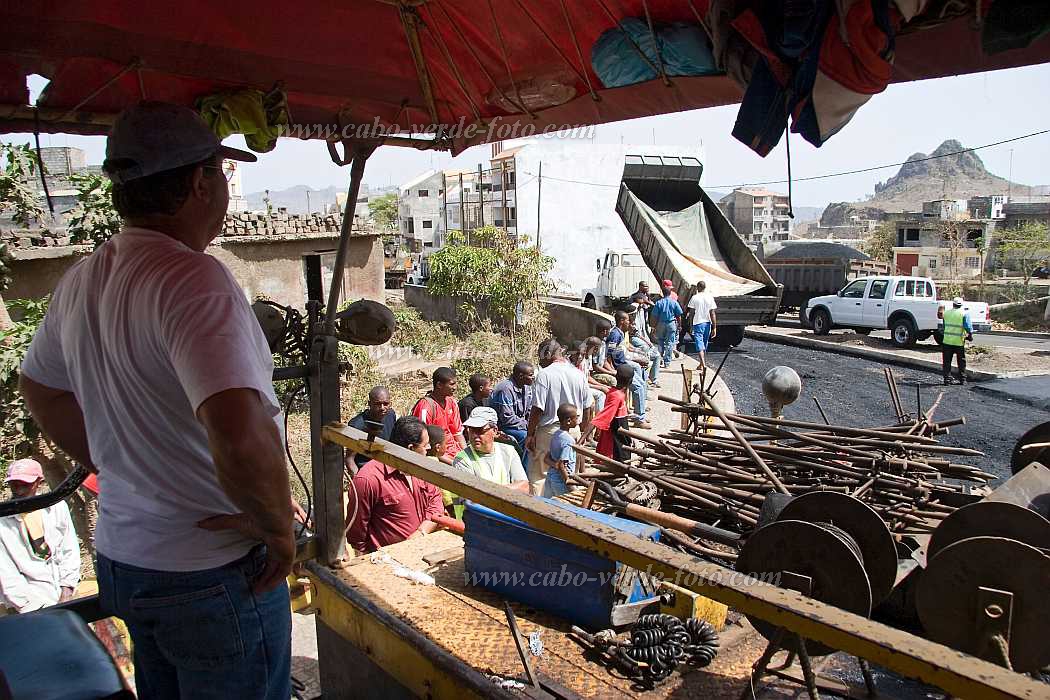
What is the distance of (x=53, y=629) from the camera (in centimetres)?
222

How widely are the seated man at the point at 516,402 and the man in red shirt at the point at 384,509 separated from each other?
3.31m

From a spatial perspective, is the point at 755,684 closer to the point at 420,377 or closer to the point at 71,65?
the point at 71,65

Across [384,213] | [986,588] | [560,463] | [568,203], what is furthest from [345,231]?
[384,213]

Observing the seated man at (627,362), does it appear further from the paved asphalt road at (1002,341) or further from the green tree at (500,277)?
the paved asphalt road at (1002,341)

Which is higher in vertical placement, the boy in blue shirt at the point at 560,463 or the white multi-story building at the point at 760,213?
the white multi-story building at the point at 760,213

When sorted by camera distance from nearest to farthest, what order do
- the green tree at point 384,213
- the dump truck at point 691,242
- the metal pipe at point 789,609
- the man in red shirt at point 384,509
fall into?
the metal pipe at point 789,609 < the man in red shirt at point 384,509 < the dump truck at point 691,242 < the green tree at point 384,213

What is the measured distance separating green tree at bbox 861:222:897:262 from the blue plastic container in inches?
1768

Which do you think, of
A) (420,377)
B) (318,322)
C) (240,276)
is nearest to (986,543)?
(318,322)

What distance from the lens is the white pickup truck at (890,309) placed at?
1895 centimetres

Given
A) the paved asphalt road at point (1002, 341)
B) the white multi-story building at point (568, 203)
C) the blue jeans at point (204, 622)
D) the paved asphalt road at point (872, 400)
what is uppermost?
the white multi-story building at point (568, 203)

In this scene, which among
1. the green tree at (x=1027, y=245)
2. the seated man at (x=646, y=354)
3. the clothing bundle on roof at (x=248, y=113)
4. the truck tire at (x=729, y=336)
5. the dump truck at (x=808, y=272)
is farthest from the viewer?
the green tree at (x=1027, y=245)

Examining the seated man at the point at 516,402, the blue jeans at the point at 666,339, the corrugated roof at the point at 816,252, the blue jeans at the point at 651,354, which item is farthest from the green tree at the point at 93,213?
the corrugated roof at the point at 816,252

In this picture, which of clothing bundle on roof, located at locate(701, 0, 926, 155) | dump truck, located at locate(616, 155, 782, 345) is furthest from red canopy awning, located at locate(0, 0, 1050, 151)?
dump truck, located at locate(616, 155, 782, 345)

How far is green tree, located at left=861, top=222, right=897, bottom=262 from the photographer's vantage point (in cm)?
4422
